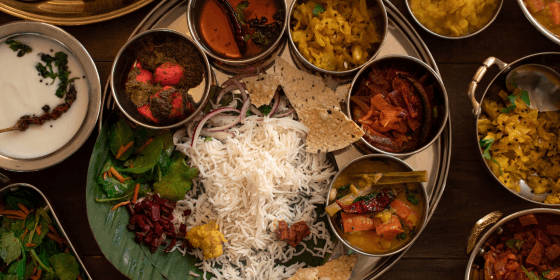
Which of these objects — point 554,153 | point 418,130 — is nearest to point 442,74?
point 418,130

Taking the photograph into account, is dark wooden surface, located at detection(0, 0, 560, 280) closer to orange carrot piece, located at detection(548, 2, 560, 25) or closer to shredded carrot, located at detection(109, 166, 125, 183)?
orange carrot piece, located at detection(548, 2, 560, 25)

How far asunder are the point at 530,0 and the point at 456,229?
5.51 feet

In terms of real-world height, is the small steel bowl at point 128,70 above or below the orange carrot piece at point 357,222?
above

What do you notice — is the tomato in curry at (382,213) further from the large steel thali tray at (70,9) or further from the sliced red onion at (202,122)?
the large steel thali tray at (70,9)

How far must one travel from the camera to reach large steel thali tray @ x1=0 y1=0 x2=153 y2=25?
244 centimetres

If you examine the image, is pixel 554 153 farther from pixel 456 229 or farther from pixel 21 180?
pixel 21 180

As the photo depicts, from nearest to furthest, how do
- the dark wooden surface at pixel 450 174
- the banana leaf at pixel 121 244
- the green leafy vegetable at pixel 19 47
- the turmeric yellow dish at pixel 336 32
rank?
1. the banana leaf at pixel 121 244
2. the turmeric yellow dish at pixel 336 32
3. the green leafy vegetable at pixel 19 47
4. the dark wooden surface at pixel 450 174

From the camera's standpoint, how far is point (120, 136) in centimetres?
228

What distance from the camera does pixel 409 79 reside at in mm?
2303

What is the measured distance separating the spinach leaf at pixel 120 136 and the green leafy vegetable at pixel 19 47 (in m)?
0.84

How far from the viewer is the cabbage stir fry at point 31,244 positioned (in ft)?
7.57

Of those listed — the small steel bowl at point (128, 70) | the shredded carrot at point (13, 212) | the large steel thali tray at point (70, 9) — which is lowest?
the shredded carrot at point (13, 212)

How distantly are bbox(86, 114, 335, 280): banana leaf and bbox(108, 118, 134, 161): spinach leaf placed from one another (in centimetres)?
4

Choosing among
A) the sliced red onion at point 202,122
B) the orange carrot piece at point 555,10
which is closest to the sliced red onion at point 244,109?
the sliced red onion at point 202,122
